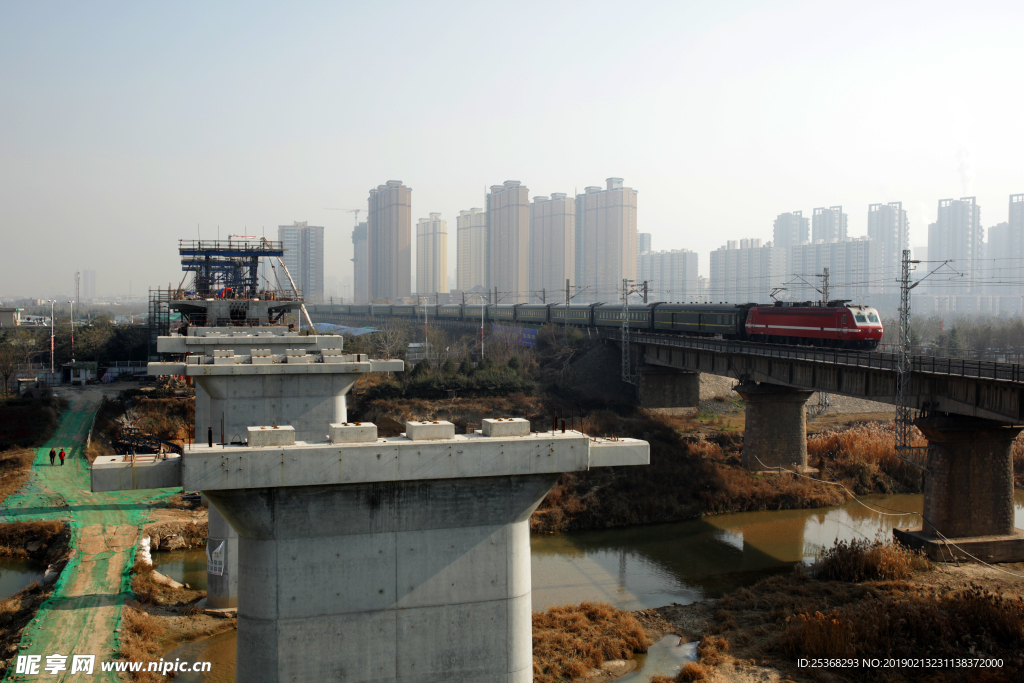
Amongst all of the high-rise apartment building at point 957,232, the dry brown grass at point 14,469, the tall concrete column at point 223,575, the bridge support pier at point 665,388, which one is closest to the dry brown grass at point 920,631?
the tall concrete column at point 223,575

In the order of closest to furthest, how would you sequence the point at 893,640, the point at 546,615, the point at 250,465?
the point at 250,465 → the point at 893,640 → the point at 546,615

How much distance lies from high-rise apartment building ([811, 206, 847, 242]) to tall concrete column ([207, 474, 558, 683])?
172 m

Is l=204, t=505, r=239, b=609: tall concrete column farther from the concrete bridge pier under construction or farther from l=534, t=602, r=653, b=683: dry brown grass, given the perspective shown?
the concrete bridge pier under construction

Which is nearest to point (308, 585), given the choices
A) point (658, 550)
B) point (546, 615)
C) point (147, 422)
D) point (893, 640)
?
point (546, 615)

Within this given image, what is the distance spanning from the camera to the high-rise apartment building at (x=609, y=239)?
519 feet

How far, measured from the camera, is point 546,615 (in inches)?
820

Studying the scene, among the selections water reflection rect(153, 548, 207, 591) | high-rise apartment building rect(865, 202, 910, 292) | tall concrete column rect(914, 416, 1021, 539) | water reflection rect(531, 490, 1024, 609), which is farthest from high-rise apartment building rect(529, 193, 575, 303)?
water reflection rect(153, 548, 207, 591)

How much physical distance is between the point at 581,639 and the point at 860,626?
7.22 meters

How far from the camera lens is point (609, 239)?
160m

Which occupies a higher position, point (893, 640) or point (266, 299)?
point (266, 299)

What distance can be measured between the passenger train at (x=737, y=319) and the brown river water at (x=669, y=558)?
8720mm

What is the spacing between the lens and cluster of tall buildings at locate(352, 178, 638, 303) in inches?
6211

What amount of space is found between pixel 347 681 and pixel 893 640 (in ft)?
46.6

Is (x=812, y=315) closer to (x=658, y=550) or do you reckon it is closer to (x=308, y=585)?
(x=658, y=550)
